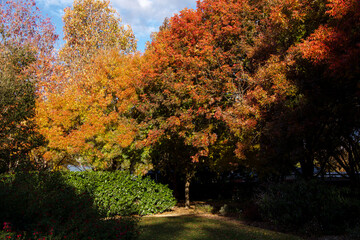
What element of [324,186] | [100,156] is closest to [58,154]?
[100,156]

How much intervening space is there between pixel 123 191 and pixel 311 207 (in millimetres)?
8766

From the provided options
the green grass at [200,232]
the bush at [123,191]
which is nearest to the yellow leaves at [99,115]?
the bush at [123,191]

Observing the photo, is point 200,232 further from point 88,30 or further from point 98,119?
point 88,30

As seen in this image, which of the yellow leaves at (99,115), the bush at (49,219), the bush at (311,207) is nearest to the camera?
the bush at (49,219)

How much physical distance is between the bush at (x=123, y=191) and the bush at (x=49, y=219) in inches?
249

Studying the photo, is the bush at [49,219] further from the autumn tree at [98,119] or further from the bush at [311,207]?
the autumn tree at [98,119]

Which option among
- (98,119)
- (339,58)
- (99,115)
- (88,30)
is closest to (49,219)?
(339,58)

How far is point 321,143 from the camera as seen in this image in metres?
11.6

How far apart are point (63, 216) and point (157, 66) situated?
10191 mm

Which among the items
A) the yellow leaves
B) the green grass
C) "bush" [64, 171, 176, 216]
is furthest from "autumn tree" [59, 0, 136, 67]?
the green grass

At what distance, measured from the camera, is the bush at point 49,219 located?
18.0 feet

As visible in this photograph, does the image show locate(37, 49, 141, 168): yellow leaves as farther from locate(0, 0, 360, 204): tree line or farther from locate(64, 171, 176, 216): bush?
locate(64, 171, 176, 216): bush

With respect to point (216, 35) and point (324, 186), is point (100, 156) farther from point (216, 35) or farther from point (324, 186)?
point (324, 186)

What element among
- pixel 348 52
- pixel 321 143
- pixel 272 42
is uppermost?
pixel 272 42
